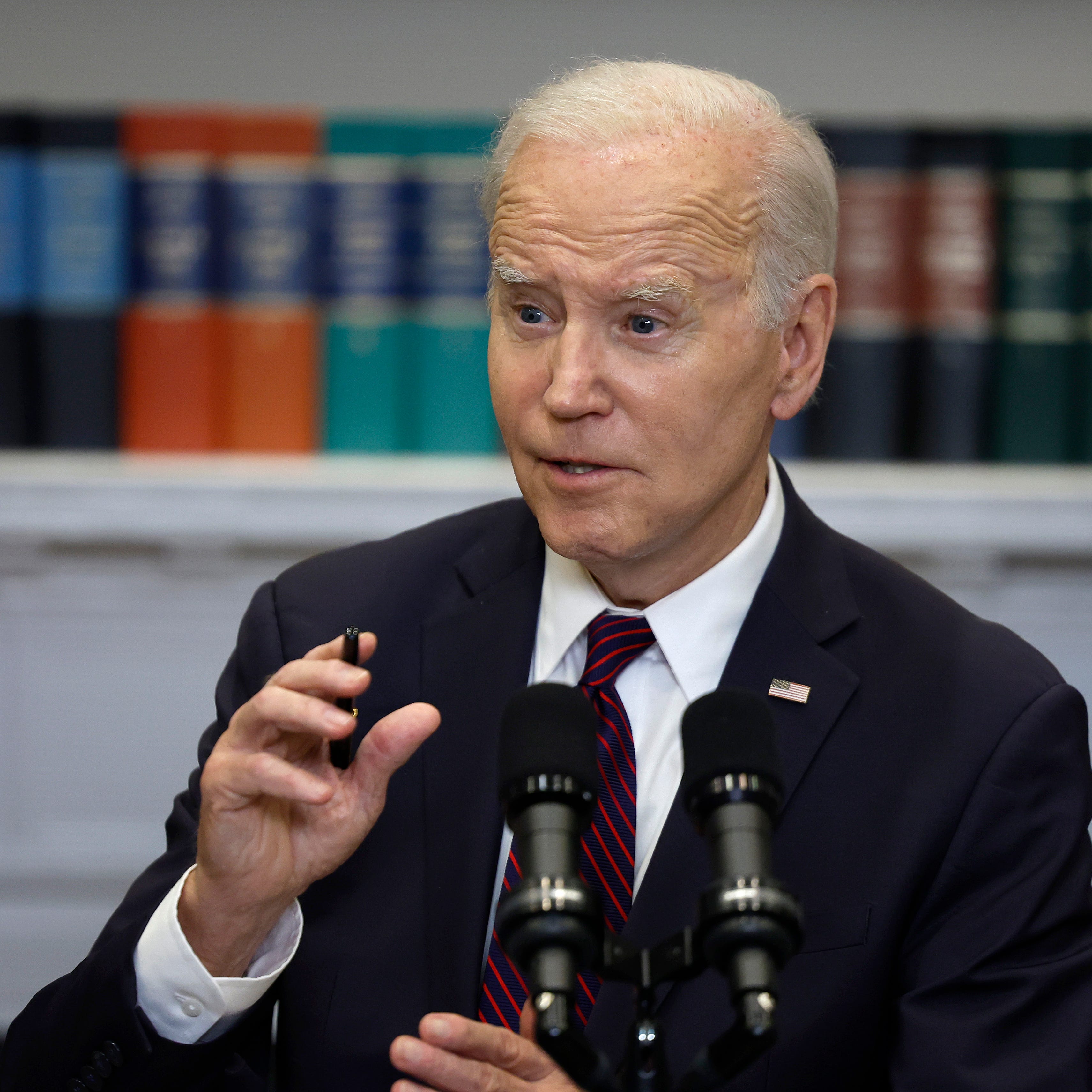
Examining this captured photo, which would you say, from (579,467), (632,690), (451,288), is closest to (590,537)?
(579,467)

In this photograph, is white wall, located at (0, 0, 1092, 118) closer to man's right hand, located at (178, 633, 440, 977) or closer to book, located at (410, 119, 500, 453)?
Answer: book, located at (410, 119, 500, 453)

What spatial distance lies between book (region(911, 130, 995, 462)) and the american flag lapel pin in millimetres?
834

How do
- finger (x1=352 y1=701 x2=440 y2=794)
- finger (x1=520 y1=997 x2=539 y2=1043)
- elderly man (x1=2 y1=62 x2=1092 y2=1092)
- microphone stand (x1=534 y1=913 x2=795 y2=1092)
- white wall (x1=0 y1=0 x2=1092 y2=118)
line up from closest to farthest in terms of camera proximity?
microphone stand (x1=534 y1=913 x2=795 y2=1092), finger (x1=520 y1=997 x2=539 y2=1043), finger (x1=352 y1=701 x2=440 y2=794), elderly man (x1=2 y1=62 x2=1092 y2=1092), white wall (x1=0 y1=0 x2=1092 y2=118)

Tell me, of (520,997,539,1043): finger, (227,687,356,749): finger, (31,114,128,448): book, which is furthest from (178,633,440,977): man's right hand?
(31,114,128,448): book

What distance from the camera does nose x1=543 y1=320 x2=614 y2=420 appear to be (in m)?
1.19

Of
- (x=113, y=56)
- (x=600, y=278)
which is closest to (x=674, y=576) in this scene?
(x=600, y=278)

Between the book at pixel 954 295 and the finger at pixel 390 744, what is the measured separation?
117cm

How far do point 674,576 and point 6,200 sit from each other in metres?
1.20

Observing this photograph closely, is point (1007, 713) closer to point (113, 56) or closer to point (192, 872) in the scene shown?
point (192, 872)

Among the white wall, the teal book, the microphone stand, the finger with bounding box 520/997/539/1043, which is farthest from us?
the white wall

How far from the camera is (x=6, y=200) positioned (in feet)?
6.40

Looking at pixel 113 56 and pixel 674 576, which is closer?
pixel 674 576

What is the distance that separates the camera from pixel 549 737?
0.83 m

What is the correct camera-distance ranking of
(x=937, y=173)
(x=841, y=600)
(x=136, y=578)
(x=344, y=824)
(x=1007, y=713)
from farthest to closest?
(x=136, y=578) → (x=937, y=173) → (x=841, y=600) → (x=1007, y=713) → (x=344, y=824)
